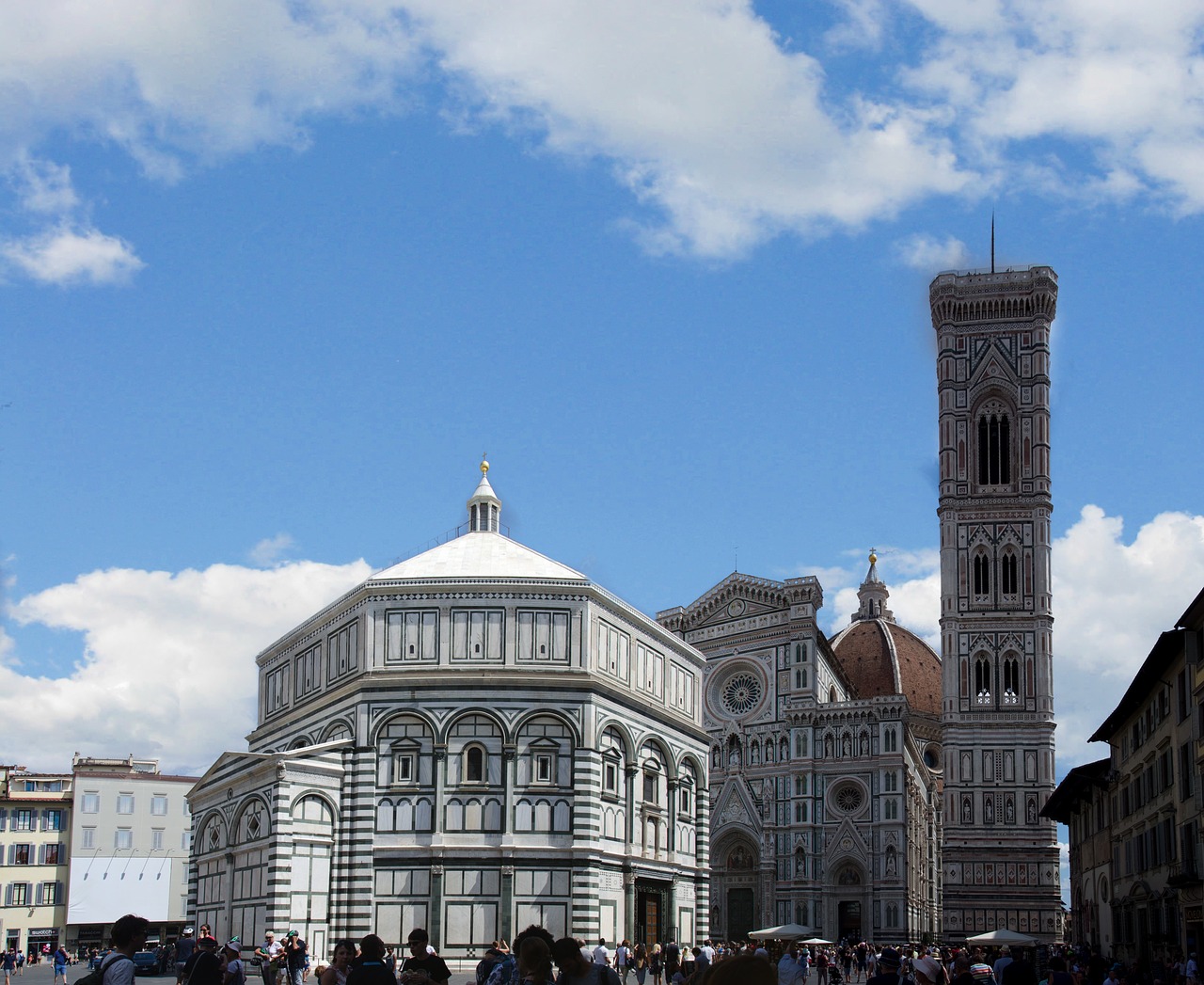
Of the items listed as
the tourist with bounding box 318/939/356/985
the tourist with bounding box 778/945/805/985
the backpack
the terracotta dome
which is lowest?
the tourist with bounding box 778/945/805/985

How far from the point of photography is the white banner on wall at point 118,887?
265 ft

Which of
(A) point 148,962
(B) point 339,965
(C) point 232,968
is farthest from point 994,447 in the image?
(B) point 339,965

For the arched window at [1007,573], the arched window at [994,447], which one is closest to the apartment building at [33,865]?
the arched window at [1007,573]

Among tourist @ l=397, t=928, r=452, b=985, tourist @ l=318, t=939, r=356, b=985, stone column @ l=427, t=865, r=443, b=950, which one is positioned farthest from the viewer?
stone column @ l=427, t=865, r=443, b=950

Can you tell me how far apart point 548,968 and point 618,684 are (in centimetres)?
4262

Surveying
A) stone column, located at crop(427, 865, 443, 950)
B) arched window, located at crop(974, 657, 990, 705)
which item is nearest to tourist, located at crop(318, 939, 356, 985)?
stone column, located at crop(427, 865, 443, 950)

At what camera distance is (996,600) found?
94125 millimetres

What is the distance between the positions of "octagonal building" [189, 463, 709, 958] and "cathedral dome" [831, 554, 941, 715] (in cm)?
7739

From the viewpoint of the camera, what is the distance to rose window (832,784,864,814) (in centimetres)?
9006

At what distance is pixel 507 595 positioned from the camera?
51.0 m

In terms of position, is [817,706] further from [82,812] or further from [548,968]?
[548,968]

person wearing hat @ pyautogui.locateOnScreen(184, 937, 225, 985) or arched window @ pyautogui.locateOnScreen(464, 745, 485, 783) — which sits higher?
arched window @ pyautogui.locateOnScreen(464, 745, 485, 783)

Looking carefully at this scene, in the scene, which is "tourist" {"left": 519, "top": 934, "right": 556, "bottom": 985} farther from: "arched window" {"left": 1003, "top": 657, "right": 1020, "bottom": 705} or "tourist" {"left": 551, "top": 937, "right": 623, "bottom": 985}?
"arched window" {"left": 1003, "top": 657, "right": 1020, "bottom": 705}

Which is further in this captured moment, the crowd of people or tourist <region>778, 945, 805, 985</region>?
tourist <region>778, 945, 805, 985</region>
